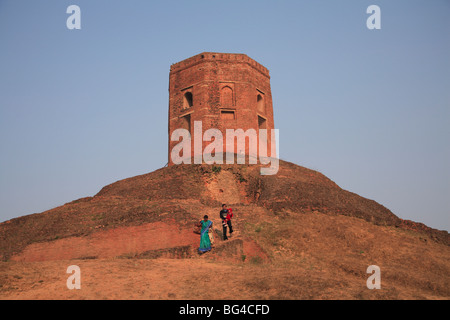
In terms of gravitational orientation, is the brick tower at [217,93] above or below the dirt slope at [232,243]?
above

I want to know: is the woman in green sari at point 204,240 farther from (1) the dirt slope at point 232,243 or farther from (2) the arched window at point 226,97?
(2) the arched window at point 226,97

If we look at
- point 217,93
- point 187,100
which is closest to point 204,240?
point 217,93

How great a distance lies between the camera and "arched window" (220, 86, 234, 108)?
28.3 meters

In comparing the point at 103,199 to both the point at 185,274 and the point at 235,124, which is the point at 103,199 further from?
the point at 185,274

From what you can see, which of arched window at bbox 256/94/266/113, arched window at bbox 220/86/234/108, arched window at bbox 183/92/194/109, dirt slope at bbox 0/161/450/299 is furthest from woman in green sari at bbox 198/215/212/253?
arched window at bbox 256/94/266/113

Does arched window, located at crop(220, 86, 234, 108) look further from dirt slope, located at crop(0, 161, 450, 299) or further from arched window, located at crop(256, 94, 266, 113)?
dirt slope, located at crop(0, 161, 450, 299)

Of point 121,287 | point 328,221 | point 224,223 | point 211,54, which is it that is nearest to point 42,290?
point 121,287

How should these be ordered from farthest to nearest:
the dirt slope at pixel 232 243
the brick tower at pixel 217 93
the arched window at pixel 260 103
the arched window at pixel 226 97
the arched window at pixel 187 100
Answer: the arched window at pixel 260 103
the arched window at pixel 187 100
the arched window at pixel 226 97
the brick tower at pixel 217 93
the dirt slope at pixel 232 243

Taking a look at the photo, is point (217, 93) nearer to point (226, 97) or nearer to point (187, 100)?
point (226, 97)

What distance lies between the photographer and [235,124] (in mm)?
27938

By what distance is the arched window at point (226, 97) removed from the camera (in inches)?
1113

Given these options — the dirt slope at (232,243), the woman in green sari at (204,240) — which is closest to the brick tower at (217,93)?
the dirt slope at (232,243)

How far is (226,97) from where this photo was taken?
93.4 feet
